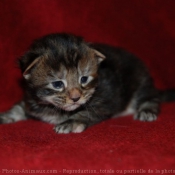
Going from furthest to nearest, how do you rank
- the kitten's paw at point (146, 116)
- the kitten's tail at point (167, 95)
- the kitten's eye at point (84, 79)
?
the kitten's tail at point (167, 95) → the kitten's paw at point (146, 116) → the kitten's eye at point (84, 79)

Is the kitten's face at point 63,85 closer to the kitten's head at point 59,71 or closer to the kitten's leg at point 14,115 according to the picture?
the kitten's head at point 59,71

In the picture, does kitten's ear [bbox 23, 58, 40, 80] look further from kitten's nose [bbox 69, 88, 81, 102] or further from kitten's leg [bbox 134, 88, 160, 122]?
kitten's leg [bbox 134, 88, 160, 122]

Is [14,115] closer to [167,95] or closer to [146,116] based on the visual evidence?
[146,116]

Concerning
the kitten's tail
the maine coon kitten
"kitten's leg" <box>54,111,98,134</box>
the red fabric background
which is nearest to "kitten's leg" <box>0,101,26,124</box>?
the maine coon kitten

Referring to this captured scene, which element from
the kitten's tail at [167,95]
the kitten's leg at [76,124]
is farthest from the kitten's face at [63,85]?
the kitten's tail at [167,95]

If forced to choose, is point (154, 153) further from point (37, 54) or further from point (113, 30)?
point (113, 30)

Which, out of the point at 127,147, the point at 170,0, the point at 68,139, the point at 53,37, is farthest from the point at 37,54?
the point at 170,0
